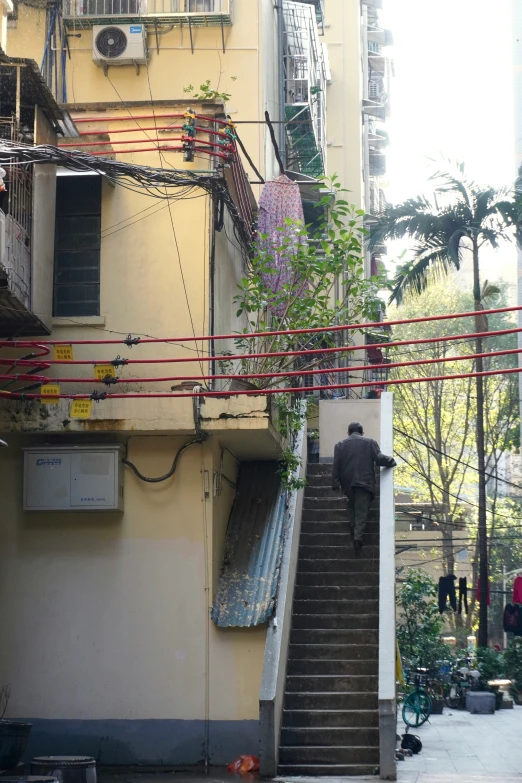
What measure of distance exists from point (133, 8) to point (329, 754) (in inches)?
467

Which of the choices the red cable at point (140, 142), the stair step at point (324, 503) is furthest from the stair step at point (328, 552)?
the red cable at point (140, 142)

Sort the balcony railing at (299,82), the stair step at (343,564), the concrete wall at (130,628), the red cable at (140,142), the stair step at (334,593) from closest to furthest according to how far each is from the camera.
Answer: the concrete wall at (130,628), the red cable at (140,142), the stair step at (334,593), the stair step at (343,564), the balcony railing at (299,82)

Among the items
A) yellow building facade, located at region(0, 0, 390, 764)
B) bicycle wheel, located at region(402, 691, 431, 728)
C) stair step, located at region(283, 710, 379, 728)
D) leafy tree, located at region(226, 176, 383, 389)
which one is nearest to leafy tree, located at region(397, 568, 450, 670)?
bicycle wheel, located at region(402, 691, 431, 728)

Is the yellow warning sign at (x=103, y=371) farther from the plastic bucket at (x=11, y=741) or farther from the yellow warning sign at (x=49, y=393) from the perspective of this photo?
the plastic bucket at (x=11, y=741)

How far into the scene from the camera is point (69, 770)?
8.77 metres

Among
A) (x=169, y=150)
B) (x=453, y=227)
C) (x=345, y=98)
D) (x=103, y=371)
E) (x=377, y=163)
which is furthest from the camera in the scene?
(x=377, y=163)

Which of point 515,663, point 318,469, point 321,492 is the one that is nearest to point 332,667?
point 321,492

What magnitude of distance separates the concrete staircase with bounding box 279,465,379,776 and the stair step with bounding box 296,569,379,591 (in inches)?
0.5

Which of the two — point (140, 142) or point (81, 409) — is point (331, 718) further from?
point (140, 142)

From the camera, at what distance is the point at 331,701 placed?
38.2 feet

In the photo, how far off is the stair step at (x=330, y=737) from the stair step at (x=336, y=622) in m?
1.63

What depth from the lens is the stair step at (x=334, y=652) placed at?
40.2 feet

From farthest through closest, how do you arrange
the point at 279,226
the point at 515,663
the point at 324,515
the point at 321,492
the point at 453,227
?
the point at 515,663 → the point at 453,227 → the point at 321,492 → the point at 324,515 → the point at 279,226

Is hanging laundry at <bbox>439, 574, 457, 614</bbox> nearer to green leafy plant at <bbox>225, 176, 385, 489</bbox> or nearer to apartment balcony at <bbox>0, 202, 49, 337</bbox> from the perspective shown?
green leafy plant at <bbox>225, 176, 385, 489</bbox>
